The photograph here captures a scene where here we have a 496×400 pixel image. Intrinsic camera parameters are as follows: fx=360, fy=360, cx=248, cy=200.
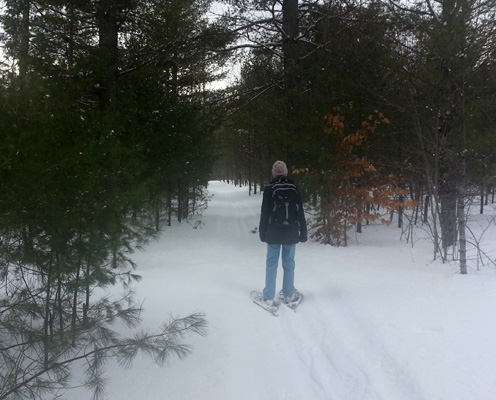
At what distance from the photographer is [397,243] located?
32.2 feet

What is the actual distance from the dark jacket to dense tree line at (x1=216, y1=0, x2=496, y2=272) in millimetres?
2583

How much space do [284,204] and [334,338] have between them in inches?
73.8

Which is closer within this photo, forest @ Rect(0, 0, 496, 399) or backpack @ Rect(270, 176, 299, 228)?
forest @ Rect(0, 0, 496, 399)

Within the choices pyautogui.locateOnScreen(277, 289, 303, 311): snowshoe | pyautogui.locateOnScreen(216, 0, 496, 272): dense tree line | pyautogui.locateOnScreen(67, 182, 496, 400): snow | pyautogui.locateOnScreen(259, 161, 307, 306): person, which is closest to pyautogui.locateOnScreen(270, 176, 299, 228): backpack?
pyautogui.locateOnScreen(259, 161, 307, 306): person

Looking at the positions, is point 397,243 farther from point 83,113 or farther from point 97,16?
point 97,16

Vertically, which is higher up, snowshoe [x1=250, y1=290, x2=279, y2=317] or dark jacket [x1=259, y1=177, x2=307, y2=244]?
dark jacket [x1=259, y1=177, x2=307, y2=244]

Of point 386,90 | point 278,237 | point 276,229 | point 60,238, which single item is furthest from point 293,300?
point 386,90

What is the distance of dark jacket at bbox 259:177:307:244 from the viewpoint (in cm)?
502

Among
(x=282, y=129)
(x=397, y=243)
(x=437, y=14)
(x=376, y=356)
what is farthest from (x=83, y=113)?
(x=397, y=243)

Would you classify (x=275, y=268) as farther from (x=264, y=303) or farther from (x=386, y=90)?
(x=386, y=90)

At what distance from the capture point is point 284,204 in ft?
16.6

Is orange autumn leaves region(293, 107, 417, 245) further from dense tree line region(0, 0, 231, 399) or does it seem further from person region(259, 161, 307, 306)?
dense tree line region(0, 0, 231, 399)

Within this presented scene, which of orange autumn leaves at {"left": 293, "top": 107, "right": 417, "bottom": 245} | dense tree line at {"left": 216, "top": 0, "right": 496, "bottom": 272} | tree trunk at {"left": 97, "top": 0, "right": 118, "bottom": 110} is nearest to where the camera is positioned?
dense tree line at {"left": 216, "top": 0, "right": 496, "bottom": 272}

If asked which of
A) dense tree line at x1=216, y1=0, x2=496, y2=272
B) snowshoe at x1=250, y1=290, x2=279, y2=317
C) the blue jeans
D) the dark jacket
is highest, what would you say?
dense tree line at x1=216, y1=0, x2=496, y2=272
